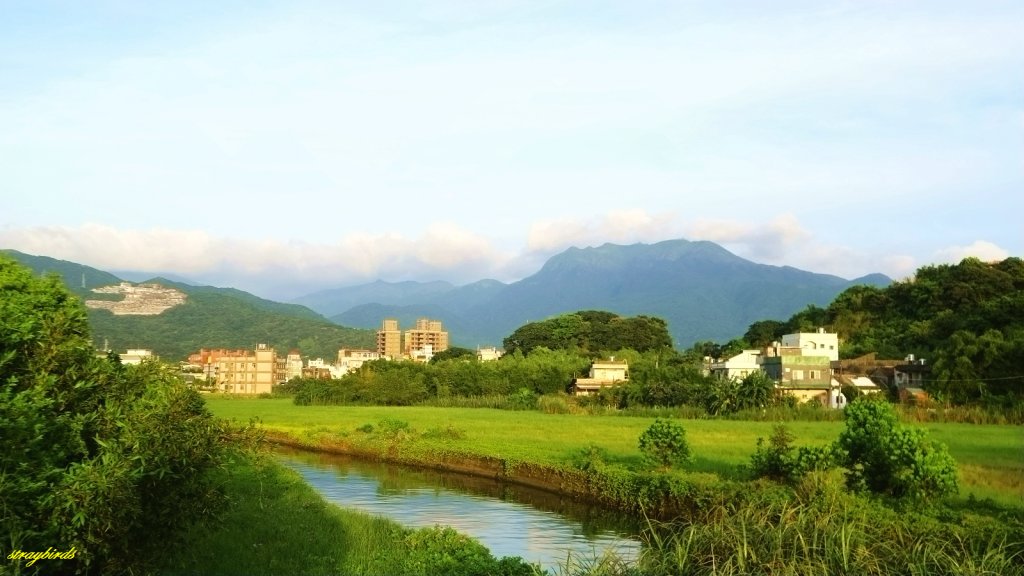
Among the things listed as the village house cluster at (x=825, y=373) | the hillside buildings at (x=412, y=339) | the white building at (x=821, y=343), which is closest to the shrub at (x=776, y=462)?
the village house cluster at (x=825, y=373)

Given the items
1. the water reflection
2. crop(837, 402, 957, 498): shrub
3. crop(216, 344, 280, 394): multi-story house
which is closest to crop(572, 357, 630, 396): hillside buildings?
crop(216, 344, 280, 394): multi-story house

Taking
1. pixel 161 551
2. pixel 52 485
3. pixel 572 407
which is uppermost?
pixel 52 485

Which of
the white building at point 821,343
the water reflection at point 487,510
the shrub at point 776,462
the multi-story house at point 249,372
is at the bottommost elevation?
the multi-story house at point 249,372

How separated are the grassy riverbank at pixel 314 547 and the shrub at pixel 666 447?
8.13m

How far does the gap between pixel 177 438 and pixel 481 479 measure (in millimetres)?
18312

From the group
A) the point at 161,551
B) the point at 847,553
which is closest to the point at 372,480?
the point at 161,551

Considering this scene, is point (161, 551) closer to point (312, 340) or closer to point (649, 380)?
point (649, 380)

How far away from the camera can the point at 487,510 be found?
20.0 m

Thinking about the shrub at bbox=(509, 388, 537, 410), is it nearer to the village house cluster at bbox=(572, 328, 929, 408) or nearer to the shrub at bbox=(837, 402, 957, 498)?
the village house cluster at bbox=(572, 328, 929, 408)

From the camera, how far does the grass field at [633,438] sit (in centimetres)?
2128

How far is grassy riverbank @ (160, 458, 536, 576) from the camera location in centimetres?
1055

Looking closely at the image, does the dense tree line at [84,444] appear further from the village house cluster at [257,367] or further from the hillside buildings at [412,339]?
the hillside buildings at [412,339]

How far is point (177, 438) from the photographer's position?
7957 mm

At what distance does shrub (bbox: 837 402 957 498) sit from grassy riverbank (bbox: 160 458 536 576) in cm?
816
